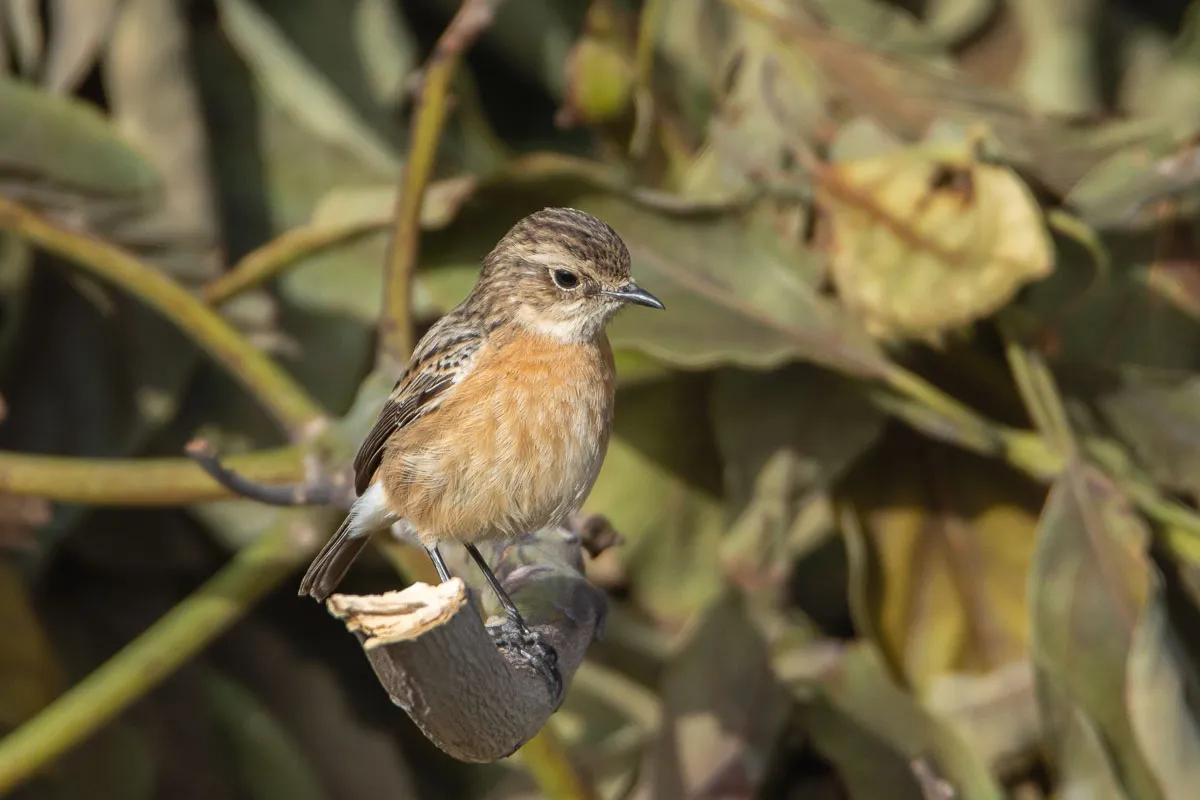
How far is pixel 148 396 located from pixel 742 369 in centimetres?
175

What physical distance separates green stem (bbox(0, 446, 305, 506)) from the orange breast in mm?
321

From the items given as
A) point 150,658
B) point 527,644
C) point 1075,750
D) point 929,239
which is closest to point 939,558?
point 1075,750

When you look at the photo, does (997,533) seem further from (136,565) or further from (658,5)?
(136,565)

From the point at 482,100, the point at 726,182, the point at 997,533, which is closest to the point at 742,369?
the point at 726,182

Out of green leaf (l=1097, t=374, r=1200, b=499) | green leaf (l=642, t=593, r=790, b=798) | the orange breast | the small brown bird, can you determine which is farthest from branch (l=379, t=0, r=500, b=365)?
green leaf (l=1097, t=374, r=1200, b=499)

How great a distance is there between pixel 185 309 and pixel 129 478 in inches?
22.0

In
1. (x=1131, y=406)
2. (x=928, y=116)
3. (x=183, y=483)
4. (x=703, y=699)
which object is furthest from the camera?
(x=928, y=116)

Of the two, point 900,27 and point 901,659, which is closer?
point 901,659

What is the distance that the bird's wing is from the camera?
3.48 meters

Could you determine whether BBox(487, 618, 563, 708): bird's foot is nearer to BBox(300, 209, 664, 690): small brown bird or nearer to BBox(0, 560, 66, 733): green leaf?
BBox(300, 209, 664, 690): small brown bird

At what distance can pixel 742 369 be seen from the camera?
4570 millimetres

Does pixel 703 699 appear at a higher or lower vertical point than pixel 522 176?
lower

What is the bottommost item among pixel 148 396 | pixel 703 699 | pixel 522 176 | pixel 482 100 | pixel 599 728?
pixel 599 728

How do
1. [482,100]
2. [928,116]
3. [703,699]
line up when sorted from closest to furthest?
1. [703,699]
2. [928,116]
3. [482,100]
